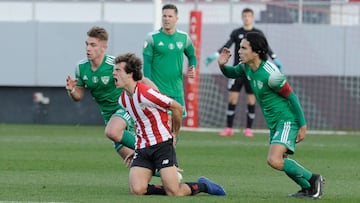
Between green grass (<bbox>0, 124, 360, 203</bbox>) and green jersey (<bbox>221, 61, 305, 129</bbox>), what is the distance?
861 millimetres

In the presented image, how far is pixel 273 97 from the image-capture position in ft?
39.1

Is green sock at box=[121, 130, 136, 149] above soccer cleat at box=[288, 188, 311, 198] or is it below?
above

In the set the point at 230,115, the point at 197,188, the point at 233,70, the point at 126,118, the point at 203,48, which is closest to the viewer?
the point at 197,188

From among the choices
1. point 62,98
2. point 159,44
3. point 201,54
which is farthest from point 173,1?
point 159,44

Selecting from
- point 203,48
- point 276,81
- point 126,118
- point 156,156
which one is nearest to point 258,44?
point 276,81

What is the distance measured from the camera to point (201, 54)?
2661 cm

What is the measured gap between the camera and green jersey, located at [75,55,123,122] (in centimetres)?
1339

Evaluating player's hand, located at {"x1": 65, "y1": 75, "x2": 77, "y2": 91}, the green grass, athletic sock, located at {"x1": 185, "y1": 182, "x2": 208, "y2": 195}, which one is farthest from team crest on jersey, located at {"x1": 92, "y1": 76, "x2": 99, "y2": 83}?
athletic sock, located at {"x1": 185, "y1": 182, "x2": 208, "y2": 195}

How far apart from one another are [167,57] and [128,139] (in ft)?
11.6

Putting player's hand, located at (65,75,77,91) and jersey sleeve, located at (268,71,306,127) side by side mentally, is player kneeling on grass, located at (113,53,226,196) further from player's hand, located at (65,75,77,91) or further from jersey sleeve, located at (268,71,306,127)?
jersey sleeve, located at (268,71,306,127)

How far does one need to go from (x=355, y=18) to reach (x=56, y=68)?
769 cm

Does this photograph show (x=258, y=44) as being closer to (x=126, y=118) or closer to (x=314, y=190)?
(x=314, y=190)

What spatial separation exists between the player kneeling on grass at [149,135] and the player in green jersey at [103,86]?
784mm

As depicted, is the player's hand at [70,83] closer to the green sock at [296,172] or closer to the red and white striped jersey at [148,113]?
the red and white striped jersey at [148,113]
